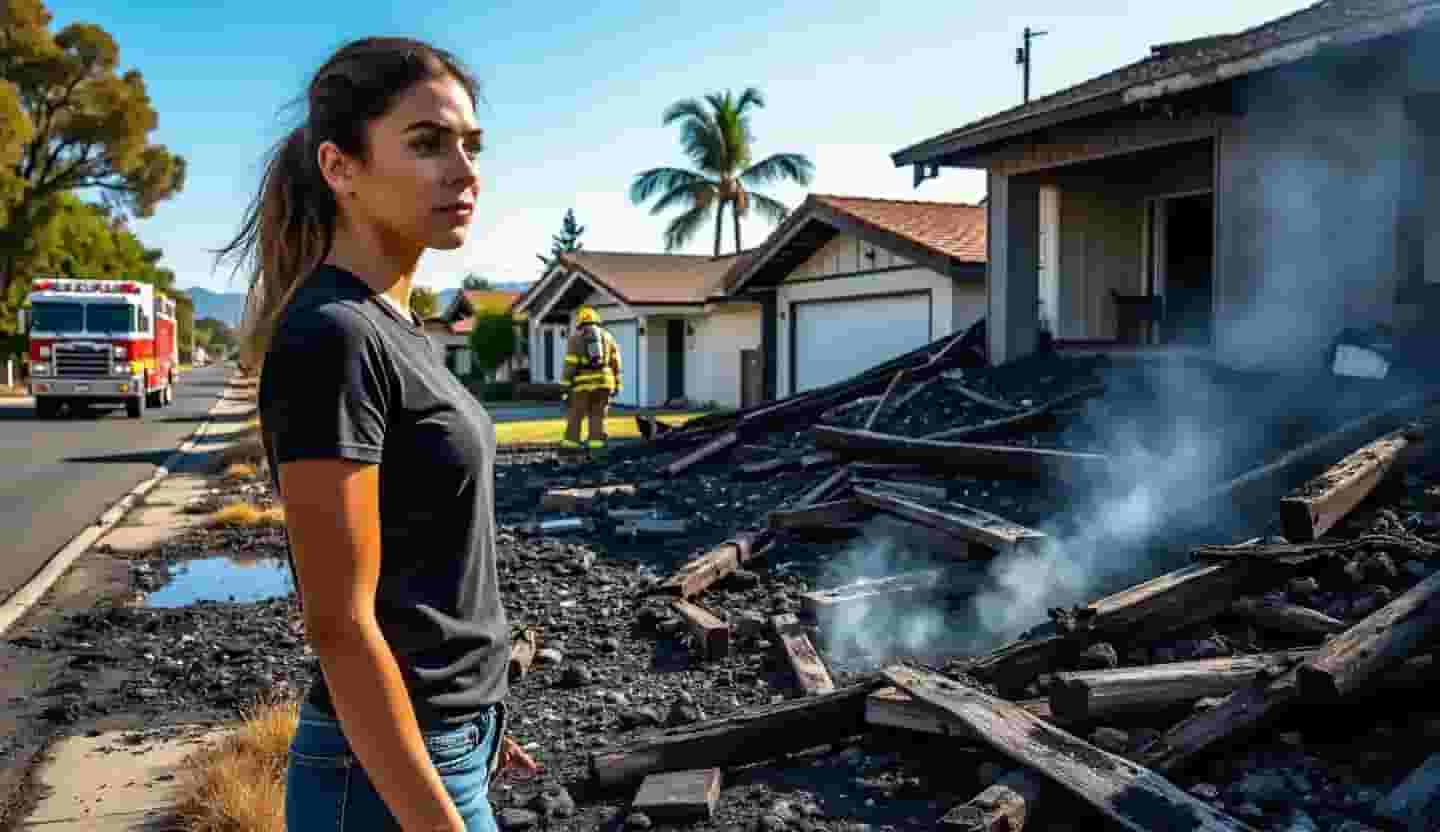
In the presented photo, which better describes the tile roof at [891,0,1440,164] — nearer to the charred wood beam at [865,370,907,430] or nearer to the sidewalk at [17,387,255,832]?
the charred wood beam at [865,370,907,430]

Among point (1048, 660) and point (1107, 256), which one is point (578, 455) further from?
point (1048, 660)

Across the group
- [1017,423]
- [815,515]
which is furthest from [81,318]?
[1017,423]

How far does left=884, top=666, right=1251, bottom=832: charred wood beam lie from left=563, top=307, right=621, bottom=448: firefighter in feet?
37.1

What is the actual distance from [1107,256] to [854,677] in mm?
10126

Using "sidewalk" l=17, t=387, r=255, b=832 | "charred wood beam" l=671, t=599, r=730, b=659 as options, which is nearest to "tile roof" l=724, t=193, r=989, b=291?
"charred wood beam" l=671, t=599, r=730, b=659

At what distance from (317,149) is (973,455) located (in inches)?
304

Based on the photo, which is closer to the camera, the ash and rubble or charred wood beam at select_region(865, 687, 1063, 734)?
the ash and rubble

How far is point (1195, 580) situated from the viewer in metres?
5.11

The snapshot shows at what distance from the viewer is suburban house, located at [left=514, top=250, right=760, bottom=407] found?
88.5 ft

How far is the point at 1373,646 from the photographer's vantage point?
3.89 metres

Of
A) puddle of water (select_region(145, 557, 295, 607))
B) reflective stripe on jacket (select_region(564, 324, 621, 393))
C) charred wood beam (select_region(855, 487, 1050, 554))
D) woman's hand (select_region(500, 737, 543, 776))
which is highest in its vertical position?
reflective stripe on jacket (select_region(564, 324, 621, 393))

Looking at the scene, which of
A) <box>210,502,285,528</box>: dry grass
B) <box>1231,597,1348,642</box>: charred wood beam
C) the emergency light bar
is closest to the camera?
<box>1231,597,1348,642</box>: charred wood beam

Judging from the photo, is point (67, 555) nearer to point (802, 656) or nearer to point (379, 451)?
point (802, 656)

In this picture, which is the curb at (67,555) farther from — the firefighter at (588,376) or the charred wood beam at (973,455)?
the charred wood beam at (973,455)
